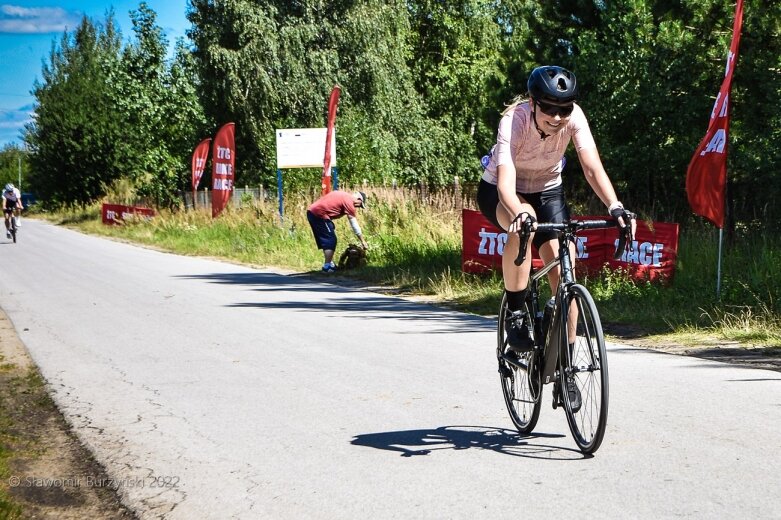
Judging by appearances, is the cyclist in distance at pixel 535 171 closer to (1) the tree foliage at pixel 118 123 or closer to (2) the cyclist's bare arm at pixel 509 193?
(2) the cyclist's bare arm at pixel 509 193

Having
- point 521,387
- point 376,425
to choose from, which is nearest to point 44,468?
point 376,425

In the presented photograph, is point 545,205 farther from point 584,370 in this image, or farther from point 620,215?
point 584,370

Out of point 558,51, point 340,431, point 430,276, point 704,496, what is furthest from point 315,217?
point 704,496

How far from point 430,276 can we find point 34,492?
11.9 m

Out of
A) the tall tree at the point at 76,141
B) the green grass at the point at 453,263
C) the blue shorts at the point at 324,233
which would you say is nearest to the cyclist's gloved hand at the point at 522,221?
the green grass at the point at 453,263

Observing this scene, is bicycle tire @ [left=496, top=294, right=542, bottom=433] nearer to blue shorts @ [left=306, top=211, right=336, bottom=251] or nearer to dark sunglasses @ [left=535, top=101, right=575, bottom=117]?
dark sunglasses @ [left=535, top=101, right=575, bottom=117]

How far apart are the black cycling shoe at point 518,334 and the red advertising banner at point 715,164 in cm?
656

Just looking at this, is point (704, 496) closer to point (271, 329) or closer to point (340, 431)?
point (340, 431)

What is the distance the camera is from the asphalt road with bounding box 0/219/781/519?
4.75 m

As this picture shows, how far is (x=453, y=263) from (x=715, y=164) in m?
5.95

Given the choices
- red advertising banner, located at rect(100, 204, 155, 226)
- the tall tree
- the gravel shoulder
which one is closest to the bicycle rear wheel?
the gravel shoulder

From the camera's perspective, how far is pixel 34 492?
16.9 ft

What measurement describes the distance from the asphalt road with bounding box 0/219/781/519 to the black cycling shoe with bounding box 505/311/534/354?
51 centimetres

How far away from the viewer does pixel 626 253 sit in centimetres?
1348
